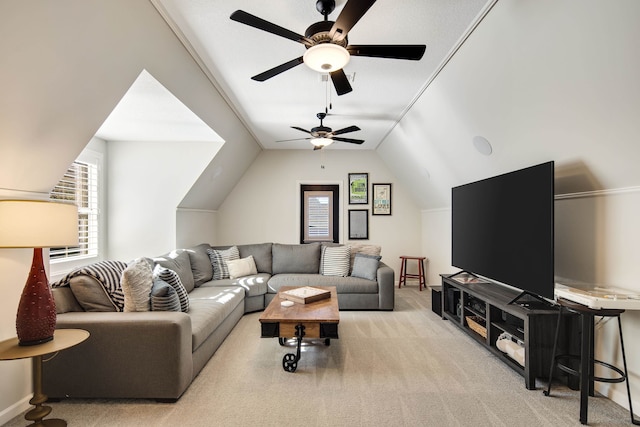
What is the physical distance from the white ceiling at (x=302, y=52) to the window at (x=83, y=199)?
2178 millimetres

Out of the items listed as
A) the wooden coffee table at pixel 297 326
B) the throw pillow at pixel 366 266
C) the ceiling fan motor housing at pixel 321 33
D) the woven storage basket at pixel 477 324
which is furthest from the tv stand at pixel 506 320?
the ceiling fan motor housing at pixel 321 33

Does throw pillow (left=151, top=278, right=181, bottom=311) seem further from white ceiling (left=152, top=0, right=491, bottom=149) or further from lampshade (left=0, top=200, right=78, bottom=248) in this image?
white ceiling (left=152, top=0, right=491, bottom=149)

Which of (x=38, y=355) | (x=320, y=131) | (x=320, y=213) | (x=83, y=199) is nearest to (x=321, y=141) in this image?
(x=320, y=131)

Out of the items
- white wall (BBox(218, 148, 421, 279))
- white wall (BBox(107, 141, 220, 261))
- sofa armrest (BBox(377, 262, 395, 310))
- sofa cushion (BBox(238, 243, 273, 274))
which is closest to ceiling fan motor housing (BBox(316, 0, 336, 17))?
white wall (BBox(107, 141, 220, 261))

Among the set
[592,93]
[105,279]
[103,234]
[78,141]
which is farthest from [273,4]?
[103,234]

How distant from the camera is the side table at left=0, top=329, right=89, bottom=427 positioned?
1835 millimetres

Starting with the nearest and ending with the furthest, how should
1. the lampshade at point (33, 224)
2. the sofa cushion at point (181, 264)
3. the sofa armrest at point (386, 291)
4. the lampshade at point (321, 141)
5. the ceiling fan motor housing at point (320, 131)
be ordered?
the lampshade at point (33, 224)
the sofa cushion at point (181, 264)
the ceiling fan motor housing at point (320, 131)
the lampshade at point (321, 141)
the sofa armrest at point (386, 291)

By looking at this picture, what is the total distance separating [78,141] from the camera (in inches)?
93.8

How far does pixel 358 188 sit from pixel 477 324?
3.66 m

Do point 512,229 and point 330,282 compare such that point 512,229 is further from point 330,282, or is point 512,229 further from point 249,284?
point 249,284

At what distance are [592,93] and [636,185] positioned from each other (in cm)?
72

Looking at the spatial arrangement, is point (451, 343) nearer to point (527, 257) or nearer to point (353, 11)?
point (527, 257)

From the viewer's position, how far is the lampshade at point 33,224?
173 cm

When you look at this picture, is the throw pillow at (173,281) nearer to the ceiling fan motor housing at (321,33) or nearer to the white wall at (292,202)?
the ceiling fan motor housing at (321,33)
